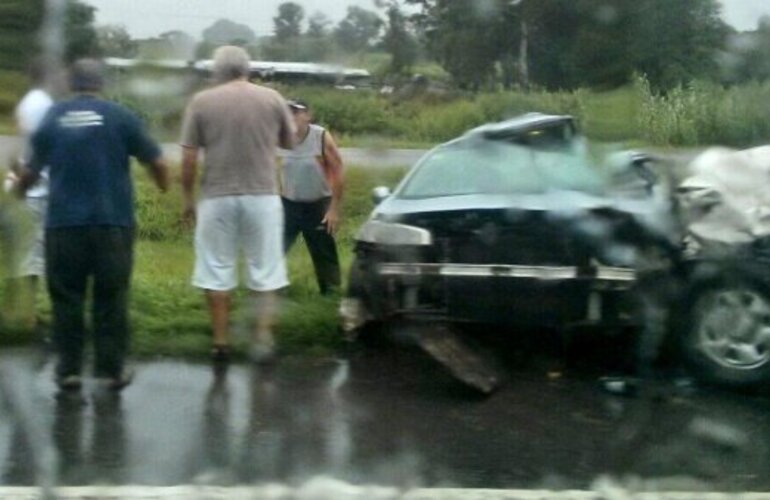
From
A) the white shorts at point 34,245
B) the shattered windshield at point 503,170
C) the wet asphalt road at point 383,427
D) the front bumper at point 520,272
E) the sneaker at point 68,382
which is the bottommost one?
the wet asphalt road at point 383,427

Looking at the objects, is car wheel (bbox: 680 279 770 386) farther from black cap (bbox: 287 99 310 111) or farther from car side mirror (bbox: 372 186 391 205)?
black cap (bbox: 287 99 310 111)

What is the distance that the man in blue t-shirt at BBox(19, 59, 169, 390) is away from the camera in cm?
655

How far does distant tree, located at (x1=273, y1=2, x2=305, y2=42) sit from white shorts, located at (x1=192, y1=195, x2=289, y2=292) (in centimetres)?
118

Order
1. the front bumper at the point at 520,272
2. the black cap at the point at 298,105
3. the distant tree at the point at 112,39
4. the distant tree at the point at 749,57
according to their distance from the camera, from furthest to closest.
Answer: the front bumper at the point at 520,272 < the black cap at the point at 298,105 < the distant tree at the point at 749,57 < the distant tree at the point at 112,39

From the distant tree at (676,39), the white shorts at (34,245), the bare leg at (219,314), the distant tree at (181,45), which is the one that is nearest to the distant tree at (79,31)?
the distant tree at (181,45)

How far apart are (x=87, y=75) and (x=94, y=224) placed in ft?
4.32

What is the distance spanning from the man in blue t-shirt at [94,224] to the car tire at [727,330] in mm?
2383

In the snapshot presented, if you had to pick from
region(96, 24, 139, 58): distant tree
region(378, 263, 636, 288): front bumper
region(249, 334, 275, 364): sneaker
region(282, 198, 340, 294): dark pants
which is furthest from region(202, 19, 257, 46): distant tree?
region(249, 334, 275, 364): sneaker

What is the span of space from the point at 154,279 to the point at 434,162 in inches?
77.2

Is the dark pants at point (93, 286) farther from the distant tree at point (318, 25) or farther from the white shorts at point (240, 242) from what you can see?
the distant tree at point (318, 25)

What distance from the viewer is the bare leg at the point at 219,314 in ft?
25.0

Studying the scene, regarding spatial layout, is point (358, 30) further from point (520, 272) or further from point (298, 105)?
point (520, 272)

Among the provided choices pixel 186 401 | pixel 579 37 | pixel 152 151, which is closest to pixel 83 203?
pixel 152 151

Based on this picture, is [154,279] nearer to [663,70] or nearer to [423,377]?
[423,377]
